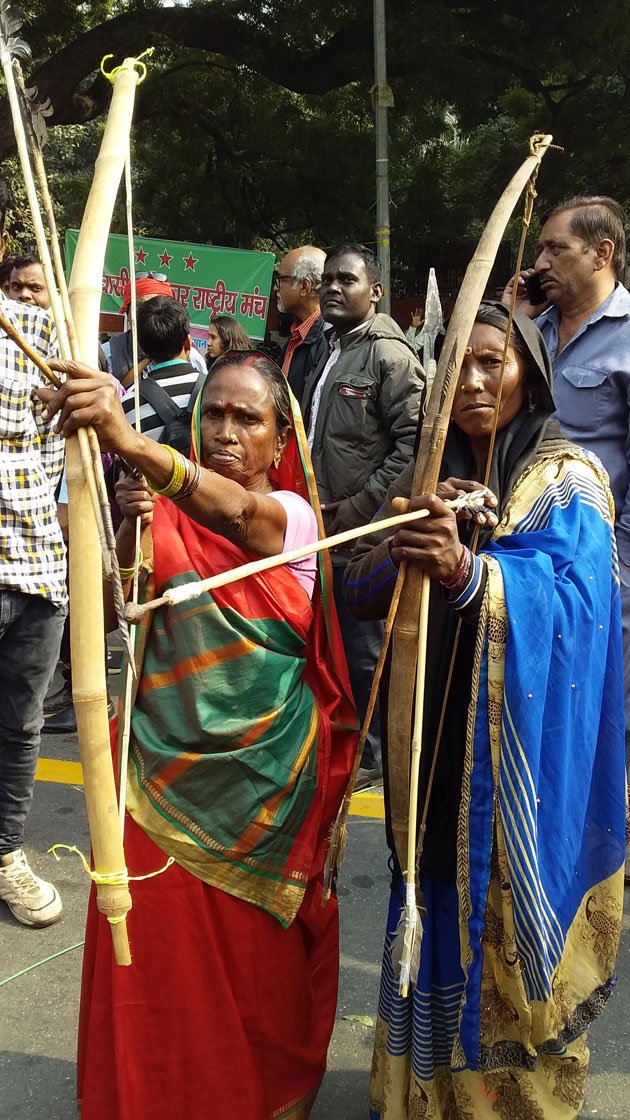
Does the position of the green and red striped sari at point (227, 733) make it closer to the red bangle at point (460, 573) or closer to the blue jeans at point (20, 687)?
the red bangle at point (460, 573)

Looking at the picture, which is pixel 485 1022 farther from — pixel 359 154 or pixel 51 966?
pixel 359 154

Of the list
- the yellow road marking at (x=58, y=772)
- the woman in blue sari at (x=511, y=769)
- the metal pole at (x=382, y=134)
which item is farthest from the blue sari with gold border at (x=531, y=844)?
the metal pole at (x=382, y=134)

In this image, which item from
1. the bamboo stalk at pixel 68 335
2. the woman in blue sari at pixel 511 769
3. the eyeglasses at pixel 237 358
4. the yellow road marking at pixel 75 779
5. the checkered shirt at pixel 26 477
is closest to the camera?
the bamboo stalk at pixel 68 335

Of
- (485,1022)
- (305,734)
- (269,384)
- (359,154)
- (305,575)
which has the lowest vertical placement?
(485,1022)

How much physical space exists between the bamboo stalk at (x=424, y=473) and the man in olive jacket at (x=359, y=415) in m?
2.10

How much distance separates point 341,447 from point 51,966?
2247 millimetres

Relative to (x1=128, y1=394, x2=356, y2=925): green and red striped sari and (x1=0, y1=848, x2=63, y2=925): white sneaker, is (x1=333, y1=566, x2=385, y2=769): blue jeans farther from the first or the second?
(x1=128, y1=394, x2=356, y2=925): green and red striped sari

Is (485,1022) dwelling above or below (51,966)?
above

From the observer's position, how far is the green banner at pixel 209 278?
28.4ft

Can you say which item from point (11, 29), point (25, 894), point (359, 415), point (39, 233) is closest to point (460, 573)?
point (39, 233)

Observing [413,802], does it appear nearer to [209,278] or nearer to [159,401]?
[159,401]

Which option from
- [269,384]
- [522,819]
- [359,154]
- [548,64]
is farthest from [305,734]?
[359,154]

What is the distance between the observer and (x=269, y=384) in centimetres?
234

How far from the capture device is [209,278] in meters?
8.95
